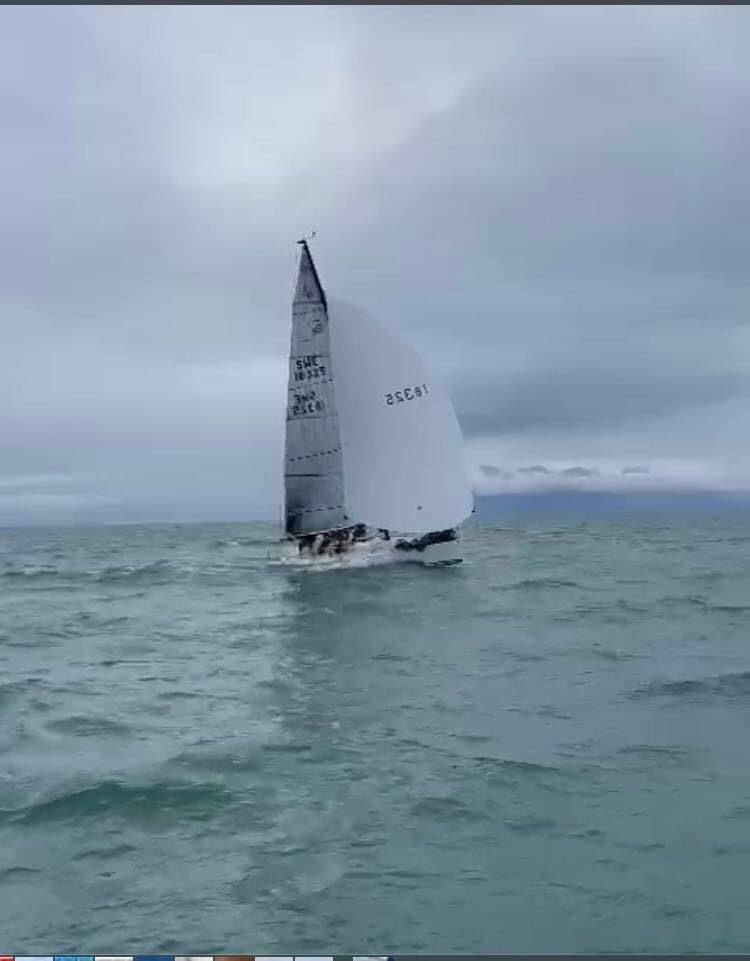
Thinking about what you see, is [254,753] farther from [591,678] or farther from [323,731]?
[591,678]

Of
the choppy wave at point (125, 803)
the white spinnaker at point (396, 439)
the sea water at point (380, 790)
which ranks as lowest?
the sea water at point (380, 790)

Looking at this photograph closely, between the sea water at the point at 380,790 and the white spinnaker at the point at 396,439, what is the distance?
17.3 metres

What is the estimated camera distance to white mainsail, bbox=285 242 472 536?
149 ft

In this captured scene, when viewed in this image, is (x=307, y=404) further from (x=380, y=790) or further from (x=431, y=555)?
(x=380, y=790)

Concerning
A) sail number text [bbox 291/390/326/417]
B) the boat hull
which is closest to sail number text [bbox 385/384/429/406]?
sail number text [bbox 291/390/326/417]

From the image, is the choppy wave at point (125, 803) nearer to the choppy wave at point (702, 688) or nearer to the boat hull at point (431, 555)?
the choppy wave at point (702, 688)

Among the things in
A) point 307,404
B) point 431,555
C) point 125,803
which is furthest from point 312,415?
point 125,803

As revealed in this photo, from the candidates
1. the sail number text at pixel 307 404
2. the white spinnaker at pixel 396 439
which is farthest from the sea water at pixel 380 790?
the sail number text at pixel 307 404

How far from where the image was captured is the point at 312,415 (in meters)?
46.5

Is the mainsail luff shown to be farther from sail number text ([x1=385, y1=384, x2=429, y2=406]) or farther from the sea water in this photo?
the sea water

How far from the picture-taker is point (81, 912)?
29.4 feet

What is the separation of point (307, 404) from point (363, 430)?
3.05m

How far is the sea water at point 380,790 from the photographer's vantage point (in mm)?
8836

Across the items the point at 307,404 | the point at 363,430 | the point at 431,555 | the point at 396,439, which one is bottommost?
the point at 431,555
